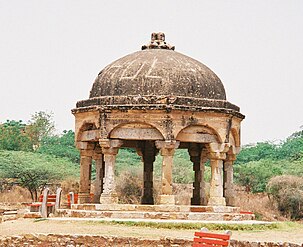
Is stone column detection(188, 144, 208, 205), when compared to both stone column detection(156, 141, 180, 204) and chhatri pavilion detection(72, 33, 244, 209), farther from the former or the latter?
stone column detection(156, 141, 180, 204)

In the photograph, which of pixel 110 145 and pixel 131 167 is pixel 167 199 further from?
pixel 131 167

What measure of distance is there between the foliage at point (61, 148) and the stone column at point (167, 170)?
1117 inches

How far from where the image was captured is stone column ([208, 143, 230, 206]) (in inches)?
749

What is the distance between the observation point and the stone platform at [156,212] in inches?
692

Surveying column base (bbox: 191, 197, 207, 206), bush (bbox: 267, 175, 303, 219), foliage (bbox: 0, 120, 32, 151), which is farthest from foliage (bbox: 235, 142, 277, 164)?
column base (bbox: 191, 197, 207, 206)

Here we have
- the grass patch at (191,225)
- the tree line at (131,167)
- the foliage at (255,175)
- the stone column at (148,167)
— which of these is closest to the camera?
the grass patch at (191,225)

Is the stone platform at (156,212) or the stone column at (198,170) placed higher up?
the stone column at (198,170)

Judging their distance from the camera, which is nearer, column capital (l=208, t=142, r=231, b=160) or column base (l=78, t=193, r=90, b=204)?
column capital (l=208, t=142, r=231, b=160)

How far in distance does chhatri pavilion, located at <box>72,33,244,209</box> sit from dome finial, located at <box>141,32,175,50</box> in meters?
0.37

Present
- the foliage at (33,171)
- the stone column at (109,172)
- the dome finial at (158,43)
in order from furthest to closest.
Result: the foliage at (33,171)
the dome finial at (158,43)
the stone column at (109,172)

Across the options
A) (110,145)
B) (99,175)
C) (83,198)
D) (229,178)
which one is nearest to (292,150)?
(229,178)

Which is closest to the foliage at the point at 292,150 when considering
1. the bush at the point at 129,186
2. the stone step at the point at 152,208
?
the bush at the point at 129,186

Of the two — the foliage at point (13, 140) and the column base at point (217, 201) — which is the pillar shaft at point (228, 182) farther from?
the foliage at point (13, 140)

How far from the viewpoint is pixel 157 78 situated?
61.9ft
